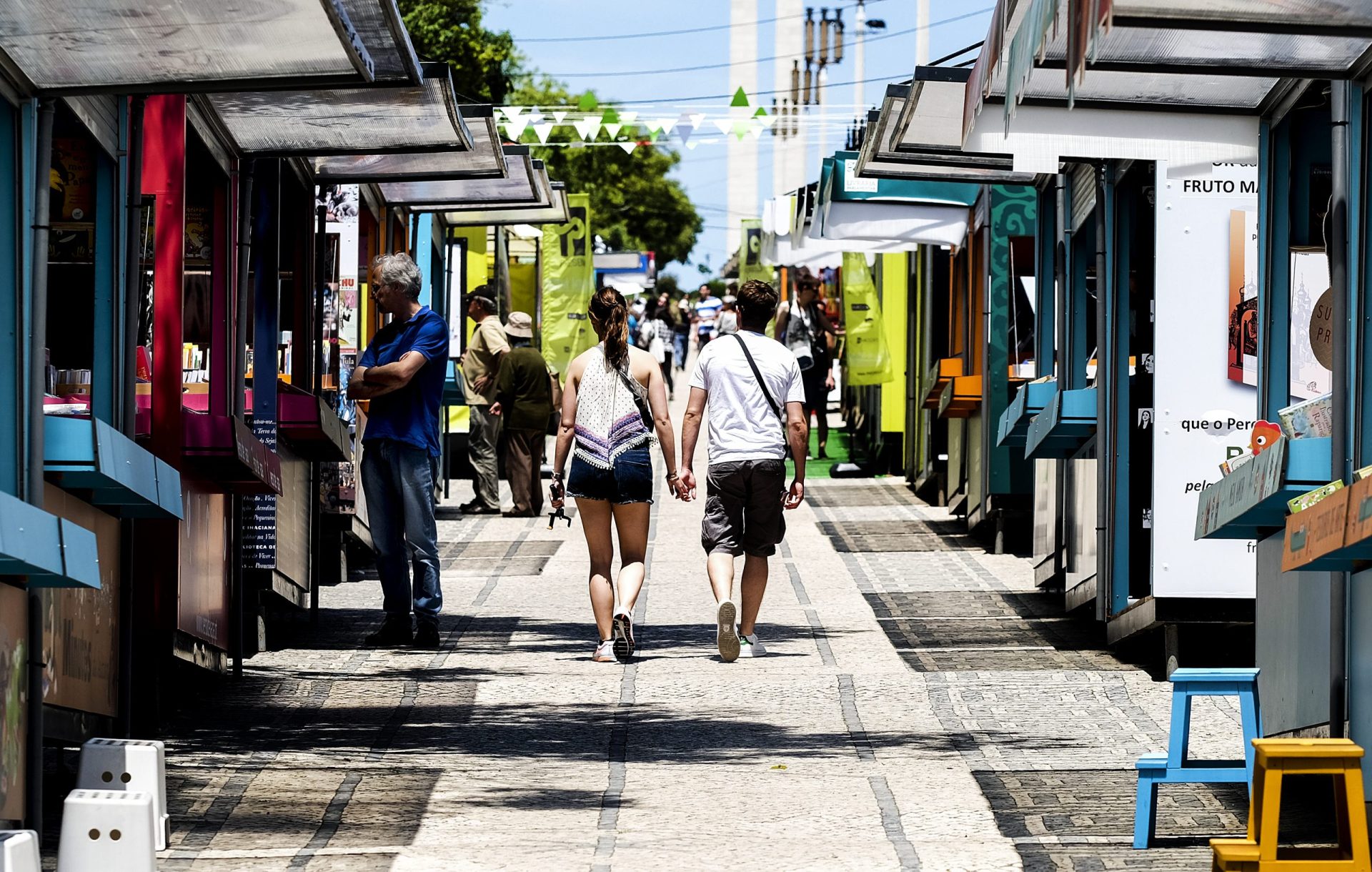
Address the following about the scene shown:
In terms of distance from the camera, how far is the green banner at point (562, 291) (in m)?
23.6

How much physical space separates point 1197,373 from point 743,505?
7.15 feet

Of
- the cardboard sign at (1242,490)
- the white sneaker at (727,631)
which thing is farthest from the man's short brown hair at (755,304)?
the cardboard sign at (1242,490)

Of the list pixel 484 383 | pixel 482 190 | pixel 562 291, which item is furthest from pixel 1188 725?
pixel 562 291

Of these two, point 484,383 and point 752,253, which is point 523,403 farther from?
Result: point 752,253

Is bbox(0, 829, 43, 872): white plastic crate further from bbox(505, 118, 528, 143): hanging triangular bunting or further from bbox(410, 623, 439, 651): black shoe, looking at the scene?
bbox(505, 118, 528, 143): hanging triangular bunting

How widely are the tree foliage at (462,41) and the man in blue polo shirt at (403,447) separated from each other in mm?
30619

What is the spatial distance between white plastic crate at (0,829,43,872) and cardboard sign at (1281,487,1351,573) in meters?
3.29

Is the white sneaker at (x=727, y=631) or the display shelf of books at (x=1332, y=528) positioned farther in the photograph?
the white sneaker at (x=727, y=631)

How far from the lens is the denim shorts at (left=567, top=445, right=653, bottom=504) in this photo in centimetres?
998

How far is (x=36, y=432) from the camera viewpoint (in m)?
6.22

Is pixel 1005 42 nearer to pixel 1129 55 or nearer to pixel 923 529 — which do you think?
pixel 1129 55

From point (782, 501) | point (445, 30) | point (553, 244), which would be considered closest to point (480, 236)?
point (553, 244)

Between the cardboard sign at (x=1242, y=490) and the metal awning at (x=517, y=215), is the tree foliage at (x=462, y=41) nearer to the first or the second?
the metal awning at (x=517, y=215)

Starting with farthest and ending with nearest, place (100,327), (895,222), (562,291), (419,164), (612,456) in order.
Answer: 1. (562,291)
2. (895,222)
3. (419,164)
4. (612,456)
5. (100,327)
